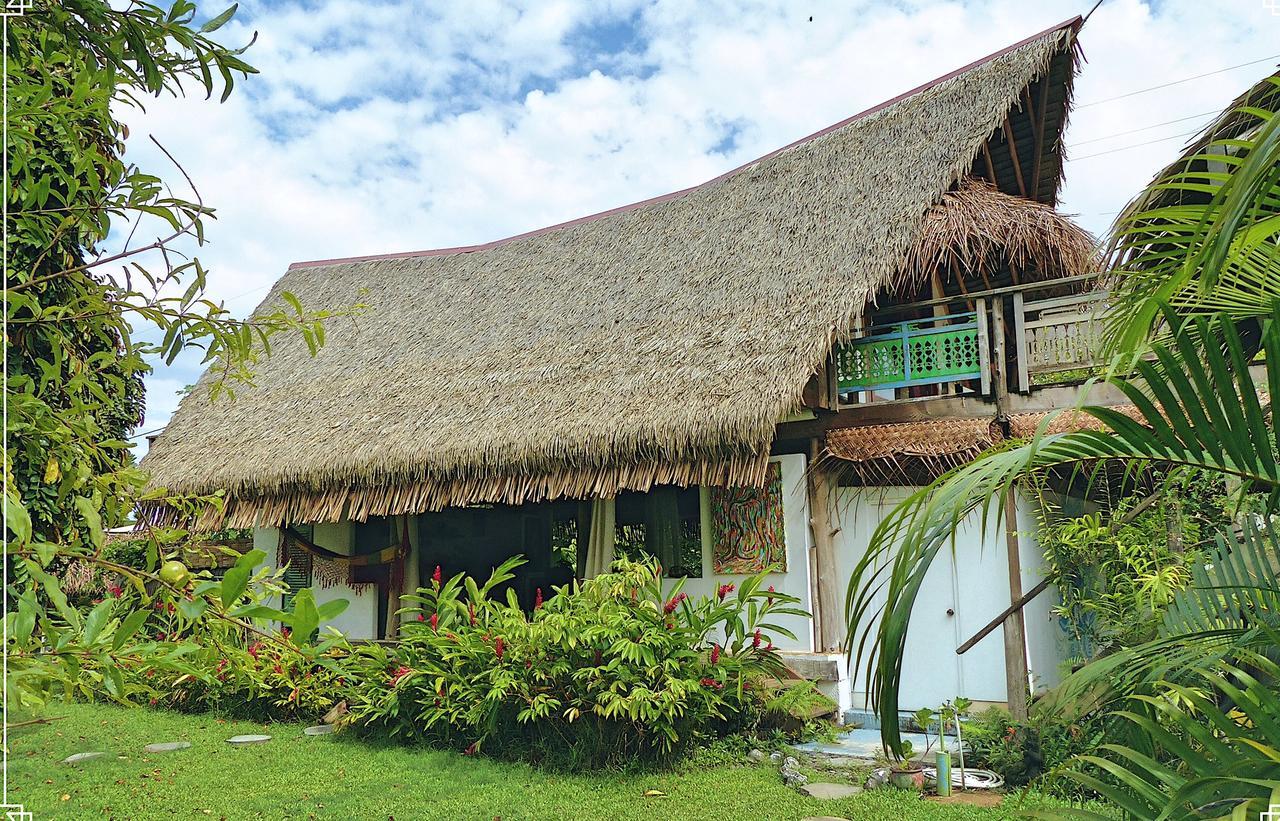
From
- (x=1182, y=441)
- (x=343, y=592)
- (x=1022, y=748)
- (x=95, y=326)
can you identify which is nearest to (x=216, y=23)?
(x=95, y=326)

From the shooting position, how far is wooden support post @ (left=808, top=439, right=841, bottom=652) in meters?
6.57

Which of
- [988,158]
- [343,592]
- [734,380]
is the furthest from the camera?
[343,592]

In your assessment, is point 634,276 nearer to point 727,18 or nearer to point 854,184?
point 854,184

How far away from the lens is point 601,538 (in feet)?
24.8

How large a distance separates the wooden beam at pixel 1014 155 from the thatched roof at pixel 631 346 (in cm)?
7

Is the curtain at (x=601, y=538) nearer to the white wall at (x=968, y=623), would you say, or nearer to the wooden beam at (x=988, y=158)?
the white wall at (x=968, y=623)

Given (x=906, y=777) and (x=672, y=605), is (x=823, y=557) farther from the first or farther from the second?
(x=906, y=777)

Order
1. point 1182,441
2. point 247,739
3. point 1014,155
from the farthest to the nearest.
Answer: point 1014,155, point 247,739, point 1182,441

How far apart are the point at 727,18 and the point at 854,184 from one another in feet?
8.75

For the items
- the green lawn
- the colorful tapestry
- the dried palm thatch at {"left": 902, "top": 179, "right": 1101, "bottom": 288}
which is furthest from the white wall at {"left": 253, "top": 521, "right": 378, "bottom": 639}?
the dried palm thatch at {"left": 902, "top": 179, "right": 1101, "bottom": 288}

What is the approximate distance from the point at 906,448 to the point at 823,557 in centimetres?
102

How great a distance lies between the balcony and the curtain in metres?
2.13

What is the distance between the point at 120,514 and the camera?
140 cm

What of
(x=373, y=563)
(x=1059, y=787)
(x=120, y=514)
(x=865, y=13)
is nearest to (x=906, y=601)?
(x=120, y=514)
